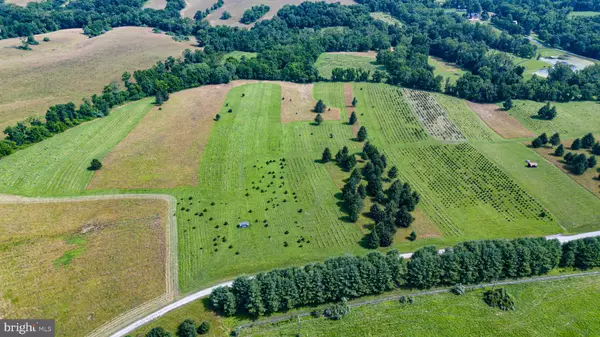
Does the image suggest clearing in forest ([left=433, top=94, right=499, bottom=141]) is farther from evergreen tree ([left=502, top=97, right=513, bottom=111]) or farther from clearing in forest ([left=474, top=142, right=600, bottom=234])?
evergreen tree ([left=502, top=97, right=513, bottom=111])

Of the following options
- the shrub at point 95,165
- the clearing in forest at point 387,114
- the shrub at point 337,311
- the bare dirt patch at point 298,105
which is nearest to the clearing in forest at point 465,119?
the clearing in forest at point 387,114

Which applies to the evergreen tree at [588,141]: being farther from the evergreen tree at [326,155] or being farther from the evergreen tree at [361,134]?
the evergreen tree at [326,155]

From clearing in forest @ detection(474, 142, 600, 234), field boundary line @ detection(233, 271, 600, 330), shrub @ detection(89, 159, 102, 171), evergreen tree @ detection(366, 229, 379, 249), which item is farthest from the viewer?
shrub @ detection(89, 159, 102, 171)

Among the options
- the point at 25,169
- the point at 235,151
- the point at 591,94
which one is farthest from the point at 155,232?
the point at 591,94

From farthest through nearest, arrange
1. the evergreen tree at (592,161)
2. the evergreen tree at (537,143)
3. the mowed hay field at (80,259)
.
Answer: the evergreen tree at (537,143) → the evergreen tree at (592,161) → the mowed hay field at (80,259)

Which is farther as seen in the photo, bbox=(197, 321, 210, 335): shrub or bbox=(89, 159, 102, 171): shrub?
bbox=(89, 159, 102, 171): shrub

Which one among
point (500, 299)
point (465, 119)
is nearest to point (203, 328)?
point (500, 299)

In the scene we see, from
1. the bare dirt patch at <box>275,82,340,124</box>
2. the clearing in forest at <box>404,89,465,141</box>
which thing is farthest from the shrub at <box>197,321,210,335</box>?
the clearing in forest at <box>404,89,465,141</box>
